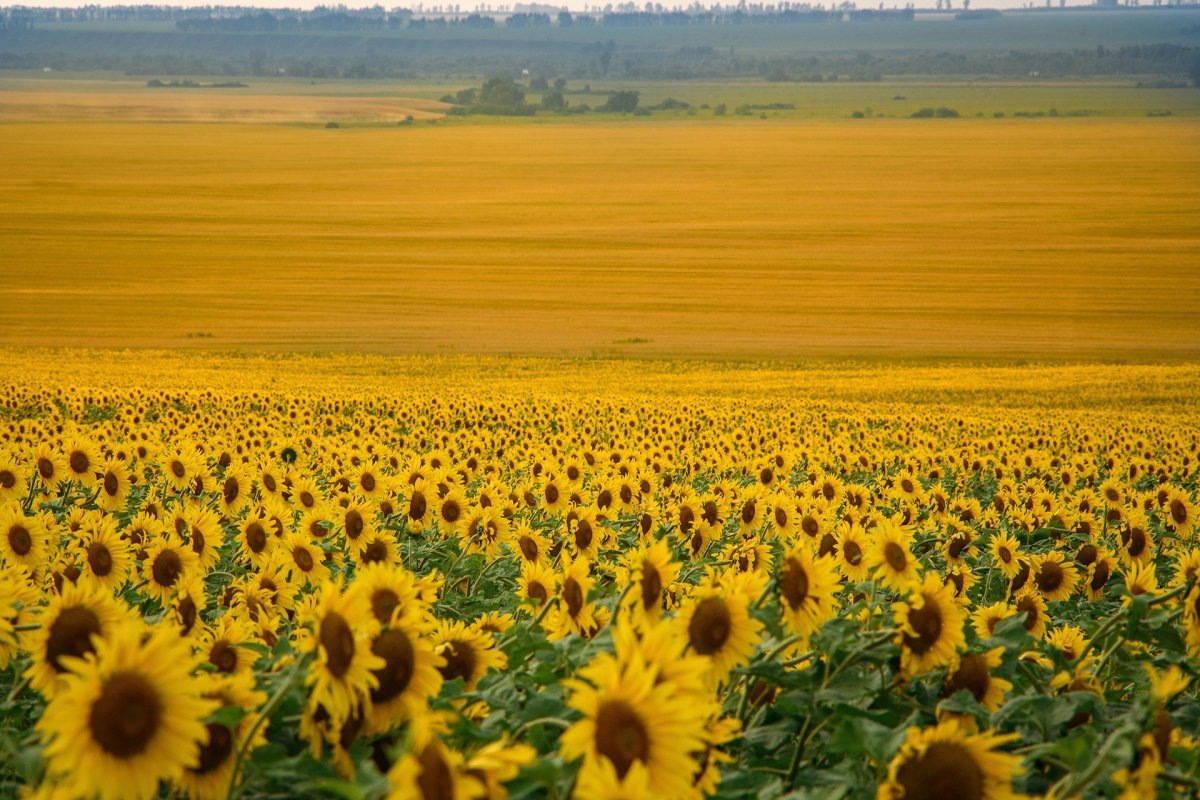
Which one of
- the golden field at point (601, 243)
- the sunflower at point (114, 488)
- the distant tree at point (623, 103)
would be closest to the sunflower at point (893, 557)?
the sunflower at point (114, 488)

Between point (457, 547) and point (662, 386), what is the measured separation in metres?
22.6

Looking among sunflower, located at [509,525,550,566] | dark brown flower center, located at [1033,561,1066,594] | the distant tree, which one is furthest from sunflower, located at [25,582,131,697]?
the distant tree

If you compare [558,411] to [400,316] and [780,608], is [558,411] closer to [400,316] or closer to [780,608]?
[780,608]

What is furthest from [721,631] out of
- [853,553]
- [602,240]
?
[602,240]

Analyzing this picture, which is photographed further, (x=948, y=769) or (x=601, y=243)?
(x=601, y=243)

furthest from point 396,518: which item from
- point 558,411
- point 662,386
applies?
point 662,386

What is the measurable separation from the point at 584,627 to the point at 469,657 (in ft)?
2.63

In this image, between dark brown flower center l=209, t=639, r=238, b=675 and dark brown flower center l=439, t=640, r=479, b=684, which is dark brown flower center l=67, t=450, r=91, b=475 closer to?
dark brown flower center l=209, t=639, r=238, b=675

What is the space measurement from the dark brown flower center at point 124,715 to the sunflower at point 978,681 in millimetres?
1934

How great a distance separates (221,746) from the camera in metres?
2.52

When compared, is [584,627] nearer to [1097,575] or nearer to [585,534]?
[585,534]

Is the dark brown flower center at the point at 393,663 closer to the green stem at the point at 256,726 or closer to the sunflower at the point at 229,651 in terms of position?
the green stem at the point at 256,726

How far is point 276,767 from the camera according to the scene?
2451 millimetres

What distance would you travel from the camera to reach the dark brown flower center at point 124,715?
2.21 meters
